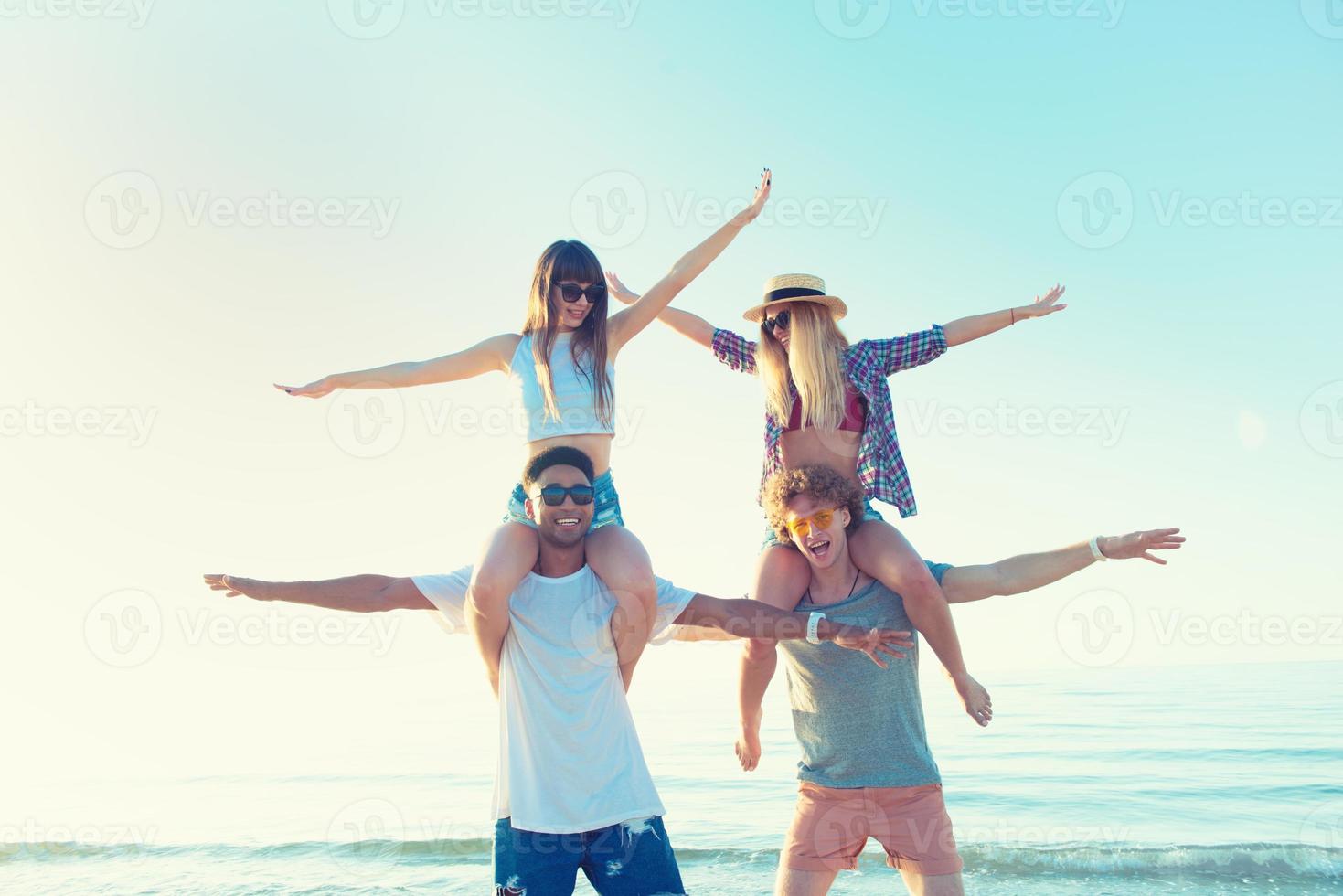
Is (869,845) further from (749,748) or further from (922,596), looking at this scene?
(922,596)

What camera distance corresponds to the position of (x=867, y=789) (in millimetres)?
4926

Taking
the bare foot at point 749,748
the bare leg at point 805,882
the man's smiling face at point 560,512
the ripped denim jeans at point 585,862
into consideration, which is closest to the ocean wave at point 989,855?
the bare foot at point 749,748

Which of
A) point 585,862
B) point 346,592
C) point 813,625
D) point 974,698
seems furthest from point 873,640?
point 346,592

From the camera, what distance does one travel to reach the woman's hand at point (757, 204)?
17.8 feet

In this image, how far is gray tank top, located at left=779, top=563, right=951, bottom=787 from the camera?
4.93m

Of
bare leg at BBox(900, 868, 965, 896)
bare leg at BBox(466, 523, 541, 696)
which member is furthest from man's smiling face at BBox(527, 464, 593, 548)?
bare leg at BBox(900, 868, 965, 896)

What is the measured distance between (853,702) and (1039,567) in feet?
3.77

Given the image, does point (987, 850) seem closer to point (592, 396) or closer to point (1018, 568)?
point (1018, 568)

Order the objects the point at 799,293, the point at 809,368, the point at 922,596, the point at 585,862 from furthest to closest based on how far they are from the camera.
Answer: the point at 799,293 → the point at 809,368 → the point at 922,596 → the point at 585,862

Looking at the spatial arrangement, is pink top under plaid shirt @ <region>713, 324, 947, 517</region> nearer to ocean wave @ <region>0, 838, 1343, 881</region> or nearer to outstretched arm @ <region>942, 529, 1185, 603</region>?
outstretched arm @ <region>942, 529, 1185, 603</region>

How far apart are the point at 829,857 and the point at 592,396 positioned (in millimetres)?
2598

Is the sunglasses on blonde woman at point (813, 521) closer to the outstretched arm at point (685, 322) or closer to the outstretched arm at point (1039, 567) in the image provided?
the outstretched arm at point (1039, 567)

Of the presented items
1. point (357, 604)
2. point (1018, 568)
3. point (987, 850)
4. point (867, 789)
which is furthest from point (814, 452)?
point (987, 850)

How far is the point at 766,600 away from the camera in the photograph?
16.5 feet
